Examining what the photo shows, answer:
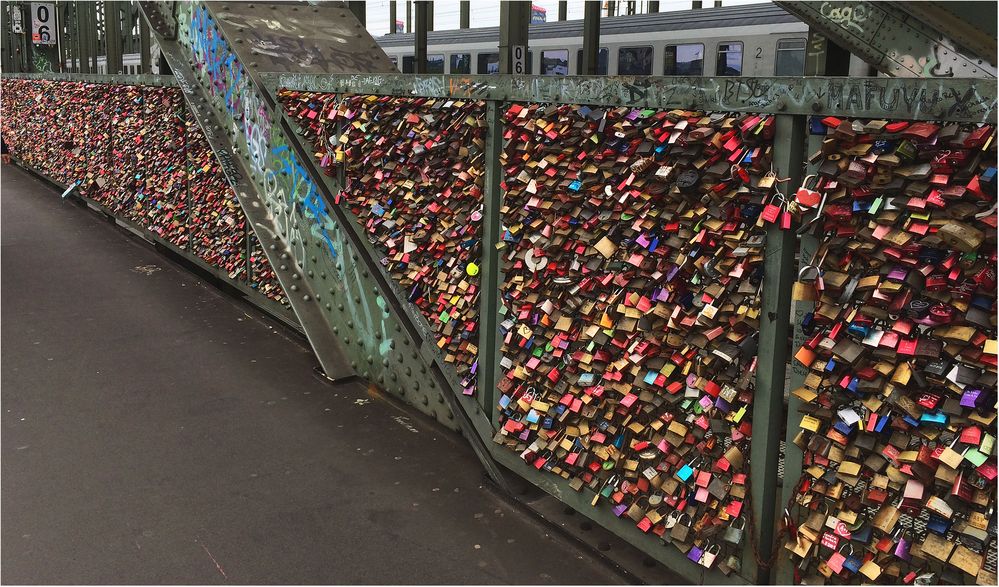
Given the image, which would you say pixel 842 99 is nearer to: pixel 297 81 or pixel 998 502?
pixel 998 502

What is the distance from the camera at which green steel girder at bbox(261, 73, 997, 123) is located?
245 cm

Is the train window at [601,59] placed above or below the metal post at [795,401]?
above

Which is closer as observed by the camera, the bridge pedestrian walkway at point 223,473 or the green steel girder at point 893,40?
the bridge pedestrian walkway at point 223,473

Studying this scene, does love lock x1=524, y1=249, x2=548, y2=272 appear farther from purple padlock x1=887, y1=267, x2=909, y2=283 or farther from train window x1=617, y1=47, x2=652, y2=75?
train window x1=617, y1=47, x2=652, y2=75

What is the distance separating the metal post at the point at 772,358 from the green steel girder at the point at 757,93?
4.4 inches

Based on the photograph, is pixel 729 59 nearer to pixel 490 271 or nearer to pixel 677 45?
pixel 677 45

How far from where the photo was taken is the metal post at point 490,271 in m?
4.30

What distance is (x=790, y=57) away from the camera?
46.6 ft

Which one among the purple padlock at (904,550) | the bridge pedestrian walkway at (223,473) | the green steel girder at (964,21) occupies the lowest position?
the bridge pedestrian walkway at (223,473)

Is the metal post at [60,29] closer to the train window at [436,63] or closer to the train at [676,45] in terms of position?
the train window at [436,63]

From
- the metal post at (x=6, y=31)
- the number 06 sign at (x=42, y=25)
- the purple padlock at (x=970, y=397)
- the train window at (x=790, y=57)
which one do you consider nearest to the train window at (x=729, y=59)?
the train window at (x=790, y=57)

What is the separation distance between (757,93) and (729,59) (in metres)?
13.0

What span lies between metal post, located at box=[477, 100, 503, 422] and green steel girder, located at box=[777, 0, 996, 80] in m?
1.77

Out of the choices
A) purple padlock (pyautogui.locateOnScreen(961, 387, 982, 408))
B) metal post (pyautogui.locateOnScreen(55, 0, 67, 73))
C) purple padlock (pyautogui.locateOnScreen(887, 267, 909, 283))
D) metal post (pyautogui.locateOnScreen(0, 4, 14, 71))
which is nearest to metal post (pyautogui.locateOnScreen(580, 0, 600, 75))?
purple padlock (pyautogui.locateOnScreen(887, 267, 909, 283))
